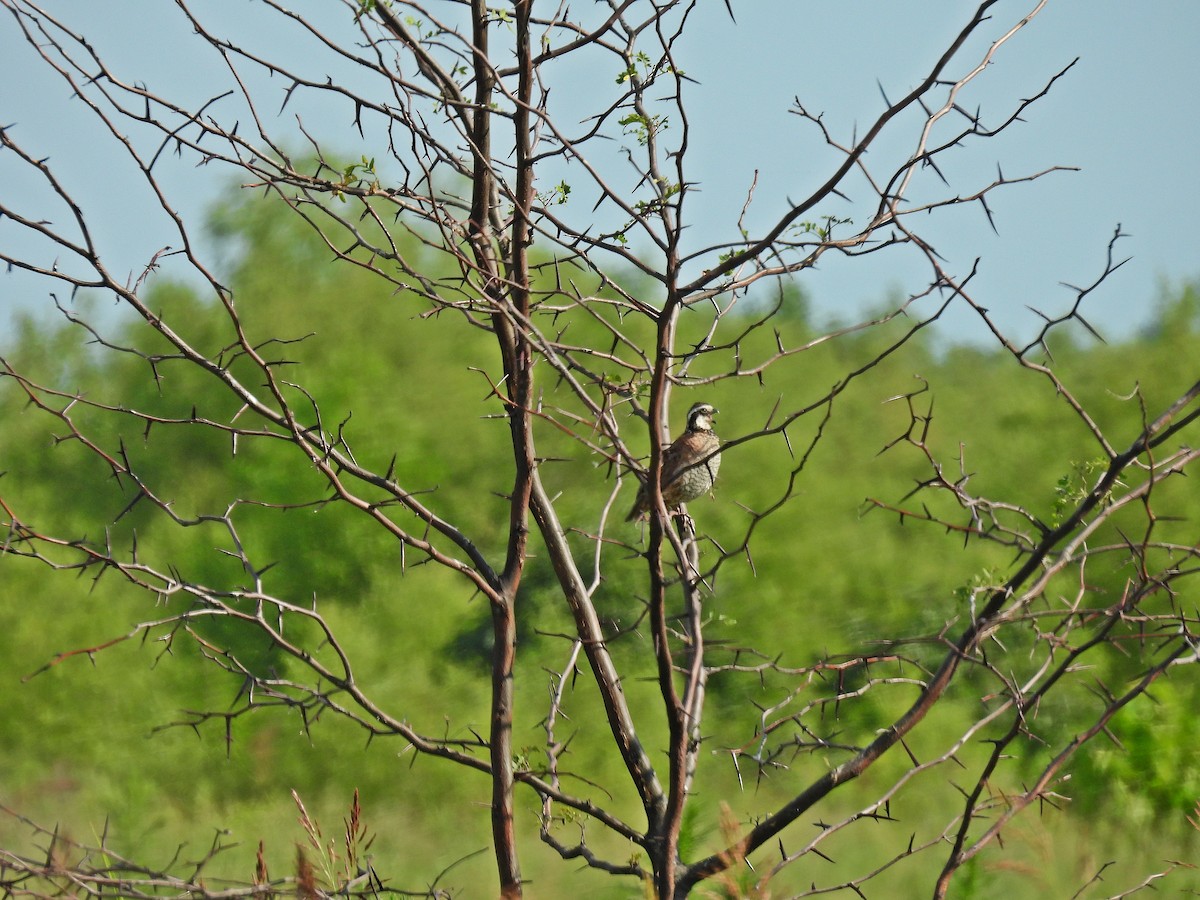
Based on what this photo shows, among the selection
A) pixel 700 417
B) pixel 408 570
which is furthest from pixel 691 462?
pixel 408 570

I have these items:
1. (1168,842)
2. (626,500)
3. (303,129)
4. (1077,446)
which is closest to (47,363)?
(626,500)

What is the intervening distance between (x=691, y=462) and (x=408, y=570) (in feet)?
38.4

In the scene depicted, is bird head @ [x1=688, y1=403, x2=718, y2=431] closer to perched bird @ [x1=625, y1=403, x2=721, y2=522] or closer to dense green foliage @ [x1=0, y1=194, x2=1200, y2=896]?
perched bird @ [x1=625, y1=403, x2=721, y2=522]

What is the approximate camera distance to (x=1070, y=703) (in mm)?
17484

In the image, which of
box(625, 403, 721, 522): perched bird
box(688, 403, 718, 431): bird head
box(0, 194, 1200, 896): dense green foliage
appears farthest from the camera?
box(0, 194, 1200, 896): dense green foliage

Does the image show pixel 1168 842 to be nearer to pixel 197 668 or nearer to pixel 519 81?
pixel 519 81

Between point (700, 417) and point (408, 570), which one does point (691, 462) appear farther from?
point (408, 570)

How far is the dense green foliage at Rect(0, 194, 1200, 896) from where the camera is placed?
1811 cm

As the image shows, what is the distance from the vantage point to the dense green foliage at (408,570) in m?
18.1

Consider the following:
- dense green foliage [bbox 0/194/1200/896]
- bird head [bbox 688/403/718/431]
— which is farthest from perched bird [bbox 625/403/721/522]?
dense green foliage [bbox 0/194/1200/896]

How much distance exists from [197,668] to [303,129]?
19567 millimetres

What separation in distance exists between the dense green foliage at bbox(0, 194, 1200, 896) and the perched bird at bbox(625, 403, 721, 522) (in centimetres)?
934

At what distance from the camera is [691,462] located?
208 inches

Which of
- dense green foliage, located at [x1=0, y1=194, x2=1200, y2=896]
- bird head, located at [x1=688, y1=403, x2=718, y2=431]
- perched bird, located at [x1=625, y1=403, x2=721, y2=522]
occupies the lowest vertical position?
perched bird, located at [x1=625, y1=403, x2=721, y2=522]
